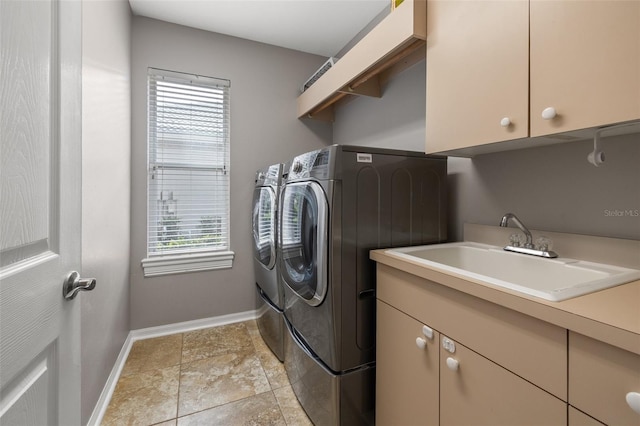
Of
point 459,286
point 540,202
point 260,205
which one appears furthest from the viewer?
point 260,205

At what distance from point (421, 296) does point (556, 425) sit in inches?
18.2

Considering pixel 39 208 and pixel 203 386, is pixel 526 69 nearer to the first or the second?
pixel 39 208

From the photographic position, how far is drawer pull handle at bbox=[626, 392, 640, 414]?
515 mm

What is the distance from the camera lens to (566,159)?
1.16 metres

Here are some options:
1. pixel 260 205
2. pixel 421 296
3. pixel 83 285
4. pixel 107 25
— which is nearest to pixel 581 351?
pixel 421 296

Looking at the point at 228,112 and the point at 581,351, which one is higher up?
the point at 228,112

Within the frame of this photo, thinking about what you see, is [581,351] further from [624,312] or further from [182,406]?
[182,406]

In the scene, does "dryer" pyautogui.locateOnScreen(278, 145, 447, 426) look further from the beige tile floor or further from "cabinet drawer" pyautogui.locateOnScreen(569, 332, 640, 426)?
"cabinet drawer" pyautogui.locateOnScreen(569, 332, 640, 426)

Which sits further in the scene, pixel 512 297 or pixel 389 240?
pixel 389 240

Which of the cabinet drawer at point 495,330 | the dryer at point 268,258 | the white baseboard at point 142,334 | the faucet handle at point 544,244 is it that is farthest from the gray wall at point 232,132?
the faucet handle at point 544,244

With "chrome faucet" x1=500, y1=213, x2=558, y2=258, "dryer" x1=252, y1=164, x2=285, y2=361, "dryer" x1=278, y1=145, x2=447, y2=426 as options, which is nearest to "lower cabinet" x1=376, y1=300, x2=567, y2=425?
"dryer" x1=278, y1=145, x2=447, y2=426

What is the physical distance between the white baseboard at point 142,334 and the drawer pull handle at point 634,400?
6.65 ft

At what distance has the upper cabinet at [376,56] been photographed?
1328 millimetres

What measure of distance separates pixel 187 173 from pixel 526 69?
8.06 feet
